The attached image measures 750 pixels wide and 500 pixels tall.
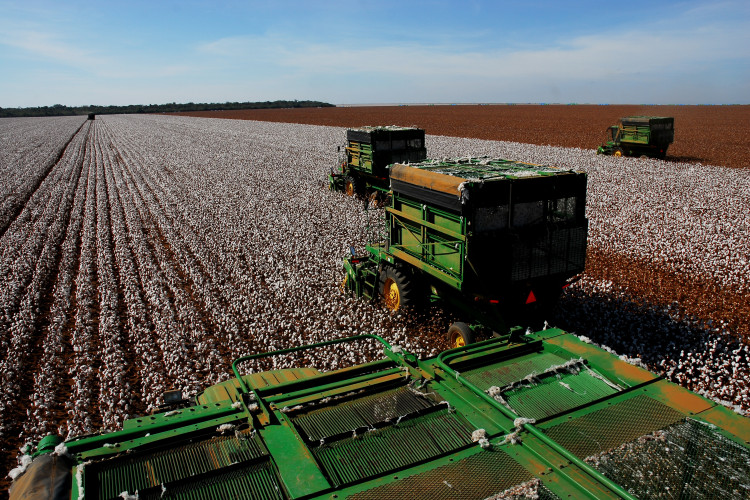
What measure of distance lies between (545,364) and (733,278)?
9.17 metres

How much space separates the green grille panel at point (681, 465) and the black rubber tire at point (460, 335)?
437cm

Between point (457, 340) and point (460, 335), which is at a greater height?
point (460, 335)

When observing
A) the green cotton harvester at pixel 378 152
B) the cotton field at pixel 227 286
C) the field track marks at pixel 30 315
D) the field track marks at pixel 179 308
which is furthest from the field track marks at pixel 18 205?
the green cotton harvester at pixel 378 152

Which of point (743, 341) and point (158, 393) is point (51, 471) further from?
point (743, 341)

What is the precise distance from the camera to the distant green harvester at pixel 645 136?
91.9ft

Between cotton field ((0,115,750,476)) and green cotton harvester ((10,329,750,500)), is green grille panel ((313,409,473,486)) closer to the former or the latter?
green cotton harvester ((10,329,750,500))

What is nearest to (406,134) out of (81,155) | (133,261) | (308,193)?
(308,193)

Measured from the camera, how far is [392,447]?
3.69 metres

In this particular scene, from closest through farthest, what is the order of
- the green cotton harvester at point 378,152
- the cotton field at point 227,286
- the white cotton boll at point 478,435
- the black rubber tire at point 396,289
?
the white cotton boll at point 478,435, the cotton field at point 227,286, the black rubber tire at point 396,289, the green cotton harvester at point 378,152

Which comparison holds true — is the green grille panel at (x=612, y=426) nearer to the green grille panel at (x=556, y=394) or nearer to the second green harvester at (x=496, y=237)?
the green grille panel at (x=556, y=394)

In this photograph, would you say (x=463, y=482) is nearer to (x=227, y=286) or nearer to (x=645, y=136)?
(x=227, y=286)

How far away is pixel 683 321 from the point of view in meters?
9.50

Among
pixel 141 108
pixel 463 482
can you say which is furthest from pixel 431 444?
pixel 141 108

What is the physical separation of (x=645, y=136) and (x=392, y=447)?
1161 inches
